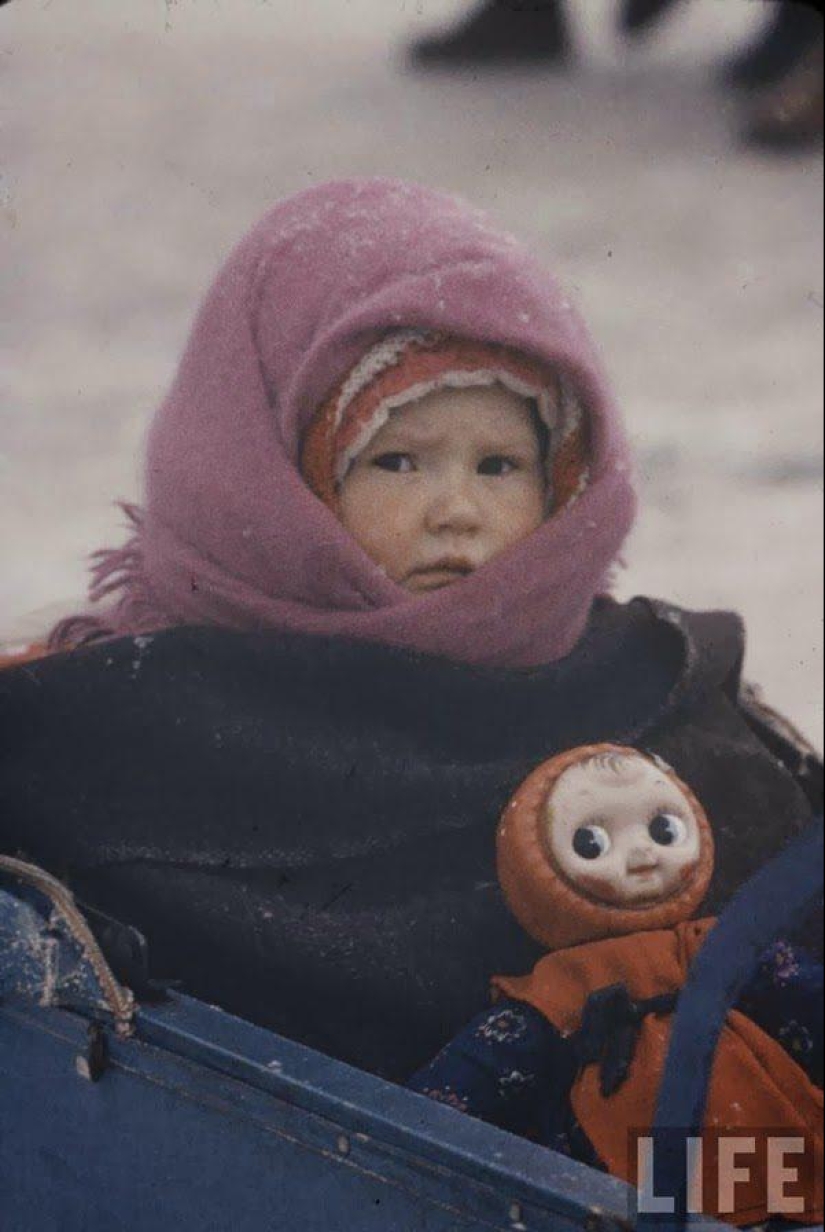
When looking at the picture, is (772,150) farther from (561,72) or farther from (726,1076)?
(726,1076)

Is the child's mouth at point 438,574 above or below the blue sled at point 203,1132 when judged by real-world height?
above

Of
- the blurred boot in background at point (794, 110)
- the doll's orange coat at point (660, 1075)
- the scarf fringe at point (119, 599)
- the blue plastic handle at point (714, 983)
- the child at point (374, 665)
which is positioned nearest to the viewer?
the blue plastic handle at point (714, 983)

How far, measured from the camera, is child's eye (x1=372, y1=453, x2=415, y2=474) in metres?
1.40

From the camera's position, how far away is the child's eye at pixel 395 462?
1396mm

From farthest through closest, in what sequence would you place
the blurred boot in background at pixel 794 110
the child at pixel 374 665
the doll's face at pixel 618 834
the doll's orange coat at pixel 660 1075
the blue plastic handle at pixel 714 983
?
1. the child at pixel 374 665
2. the doll's face at pixel 618 834
3. the doll's orange coat at pixel 660 1075
4. the blurred boot in background at pixel 794 110
5. the blue plastic handle at pixel 714 983

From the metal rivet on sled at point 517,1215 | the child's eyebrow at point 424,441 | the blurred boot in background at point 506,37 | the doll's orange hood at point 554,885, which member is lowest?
the metal rivet on sled at point 517,1215

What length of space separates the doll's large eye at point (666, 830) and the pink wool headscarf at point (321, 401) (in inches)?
8.3

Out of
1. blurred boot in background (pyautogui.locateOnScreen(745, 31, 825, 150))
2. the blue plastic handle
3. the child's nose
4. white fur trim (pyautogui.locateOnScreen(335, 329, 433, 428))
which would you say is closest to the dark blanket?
the child's nose

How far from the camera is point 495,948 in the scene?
4.37 ft

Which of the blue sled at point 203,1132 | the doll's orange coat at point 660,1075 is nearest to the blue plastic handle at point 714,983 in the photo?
the blue sled at point 203,1132

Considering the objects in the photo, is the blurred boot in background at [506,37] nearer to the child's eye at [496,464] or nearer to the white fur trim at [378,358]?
the white fur trim at [378,358]

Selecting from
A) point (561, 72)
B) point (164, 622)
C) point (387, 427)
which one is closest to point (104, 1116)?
point (164, 622)

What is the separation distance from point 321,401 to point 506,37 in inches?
14.2

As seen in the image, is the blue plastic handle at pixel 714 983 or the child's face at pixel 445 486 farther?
the child's face at pixel 445 486
